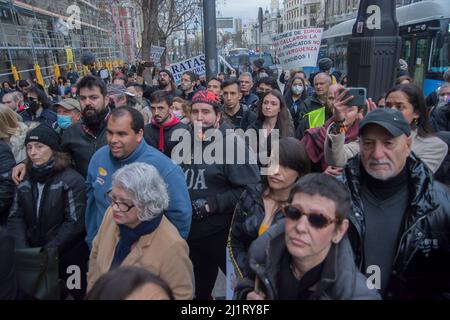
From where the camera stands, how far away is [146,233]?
2045mm

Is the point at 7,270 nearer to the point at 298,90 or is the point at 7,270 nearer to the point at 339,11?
the point at 298,90

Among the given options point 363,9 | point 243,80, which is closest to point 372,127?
point 363,9

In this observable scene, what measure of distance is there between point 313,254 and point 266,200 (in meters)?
0.80

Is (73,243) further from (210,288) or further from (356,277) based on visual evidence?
(356,277)

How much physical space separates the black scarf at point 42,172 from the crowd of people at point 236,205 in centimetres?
1

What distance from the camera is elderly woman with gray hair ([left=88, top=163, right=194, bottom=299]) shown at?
6.56ft

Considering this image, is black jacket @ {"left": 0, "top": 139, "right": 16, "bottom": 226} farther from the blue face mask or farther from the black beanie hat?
the blue face mask

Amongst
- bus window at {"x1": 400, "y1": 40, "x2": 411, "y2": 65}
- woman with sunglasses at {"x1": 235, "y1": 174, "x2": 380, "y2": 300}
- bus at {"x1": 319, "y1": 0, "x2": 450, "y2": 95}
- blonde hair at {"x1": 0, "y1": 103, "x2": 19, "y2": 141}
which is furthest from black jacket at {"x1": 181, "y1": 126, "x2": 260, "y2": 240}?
bus window at {"x1": 400, "y1": 40, "x2": 411, "y2": 65}

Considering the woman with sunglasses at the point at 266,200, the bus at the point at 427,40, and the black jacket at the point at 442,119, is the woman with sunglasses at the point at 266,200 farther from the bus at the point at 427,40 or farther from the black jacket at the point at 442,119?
the bus at the point at 427,40

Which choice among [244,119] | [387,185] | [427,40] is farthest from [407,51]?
[387,185]

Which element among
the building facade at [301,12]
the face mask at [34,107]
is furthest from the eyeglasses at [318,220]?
the building facade at [301,12]

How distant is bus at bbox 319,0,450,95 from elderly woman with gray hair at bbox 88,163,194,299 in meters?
10.6

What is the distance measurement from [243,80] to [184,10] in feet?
39.5

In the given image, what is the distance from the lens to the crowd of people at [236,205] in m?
1.53
